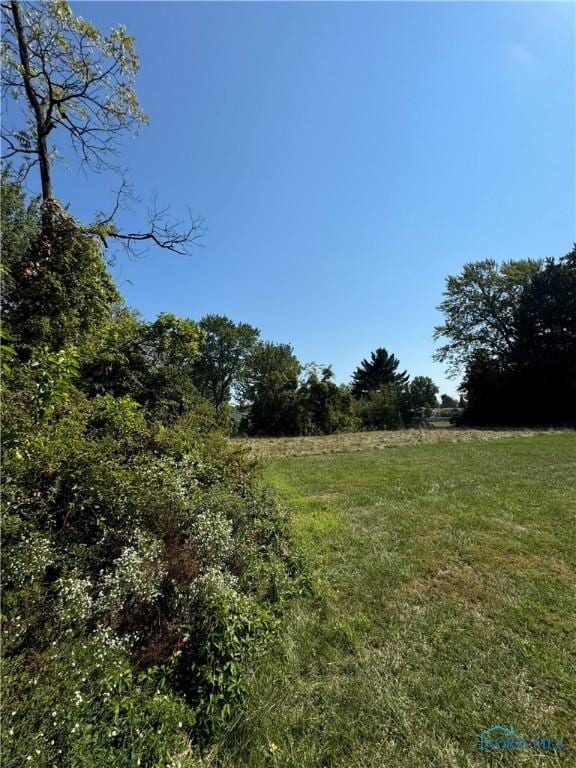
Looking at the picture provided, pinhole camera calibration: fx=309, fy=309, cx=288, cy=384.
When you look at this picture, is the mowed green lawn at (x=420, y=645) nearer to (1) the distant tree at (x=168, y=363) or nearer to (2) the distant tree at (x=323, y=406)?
(1) the distant tree at (x=168, y=363)

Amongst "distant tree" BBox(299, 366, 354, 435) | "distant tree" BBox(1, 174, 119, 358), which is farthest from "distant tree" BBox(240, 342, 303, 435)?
"distant tree" BBox(1, 174, 119, 358)

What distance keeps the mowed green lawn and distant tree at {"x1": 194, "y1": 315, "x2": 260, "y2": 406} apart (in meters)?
28.9

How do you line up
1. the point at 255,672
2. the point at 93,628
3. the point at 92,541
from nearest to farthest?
the point at 93,628 < the point at 255,672 < the point at 92,541

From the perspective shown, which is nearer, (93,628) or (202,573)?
(93,628)

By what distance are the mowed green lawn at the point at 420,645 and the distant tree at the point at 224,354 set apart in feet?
94.9

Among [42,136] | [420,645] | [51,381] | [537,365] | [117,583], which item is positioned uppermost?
[42,136]

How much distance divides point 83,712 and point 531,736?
2.22 meters

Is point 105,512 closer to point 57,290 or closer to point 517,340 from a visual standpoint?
point 57,290

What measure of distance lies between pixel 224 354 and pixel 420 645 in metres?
32.0

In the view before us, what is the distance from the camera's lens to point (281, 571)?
3020mm

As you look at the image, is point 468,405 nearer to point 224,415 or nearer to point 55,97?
point 224,415

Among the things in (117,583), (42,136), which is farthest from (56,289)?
(117,583)

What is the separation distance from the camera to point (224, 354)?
32875mm

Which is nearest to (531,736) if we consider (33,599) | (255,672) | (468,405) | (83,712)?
(255,672)
